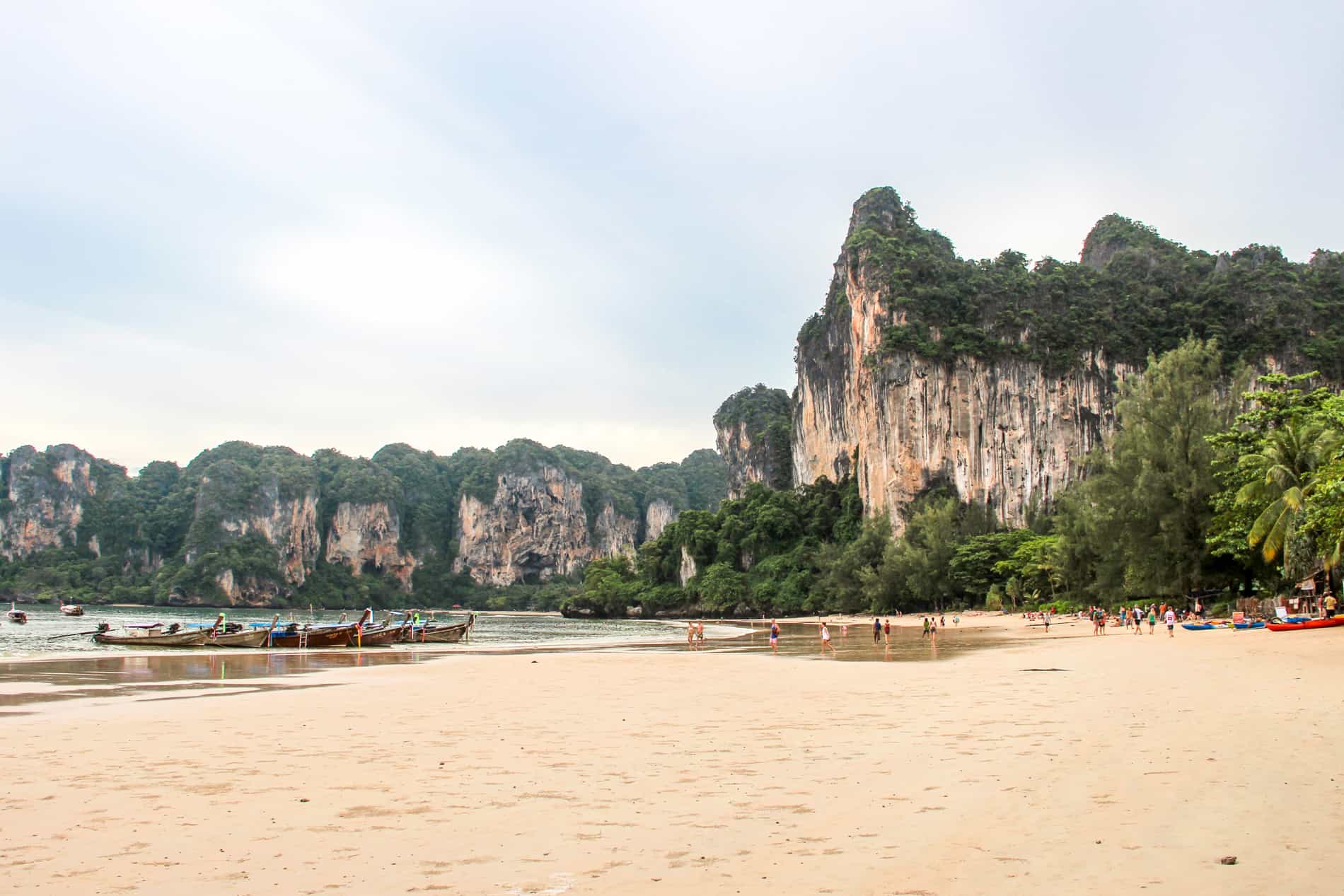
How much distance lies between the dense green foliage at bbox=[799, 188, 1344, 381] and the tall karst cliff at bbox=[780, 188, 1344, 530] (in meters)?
0.13

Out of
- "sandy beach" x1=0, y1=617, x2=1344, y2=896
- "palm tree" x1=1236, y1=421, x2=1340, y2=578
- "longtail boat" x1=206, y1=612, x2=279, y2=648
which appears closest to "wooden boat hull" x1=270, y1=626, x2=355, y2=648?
"longtail boat" x1=206, y1=612, x2=279, y2=648

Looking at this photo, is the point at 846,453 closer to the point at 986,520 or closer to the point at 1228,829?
the point at 986,520

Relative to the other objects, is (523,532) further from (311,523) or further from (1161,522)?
(1161,522)

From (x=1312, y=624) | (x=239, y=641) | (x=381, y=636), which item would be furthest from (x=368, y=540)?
(x=1312, y=624)

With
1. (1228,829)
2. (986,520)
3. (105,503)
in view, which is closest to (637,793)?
(1228,829)

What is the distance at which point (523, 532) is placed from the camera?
556 feet

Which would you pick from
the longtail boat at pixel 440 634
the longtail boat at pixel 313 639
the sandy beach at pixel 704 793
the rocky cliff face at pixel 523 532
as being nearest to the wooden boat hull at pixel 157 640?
the longtail boat at pixel 313 639

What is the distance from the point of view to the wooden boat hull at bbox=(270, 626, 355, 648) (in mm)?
35875

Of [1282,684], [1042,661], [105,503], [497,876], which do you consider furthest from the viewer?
[105,503]

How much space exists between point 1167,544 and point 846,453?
2573 inches

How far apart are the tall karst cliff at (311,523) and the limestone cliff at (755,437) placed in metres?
47.4

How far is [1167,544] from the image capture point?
107 ft

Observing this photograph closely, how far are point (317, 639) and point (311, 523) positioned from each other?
122312 mm

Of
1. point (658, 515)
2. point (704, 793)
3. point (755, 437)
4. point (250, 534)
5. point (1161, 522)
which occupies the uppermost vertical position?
point (755, 437)
